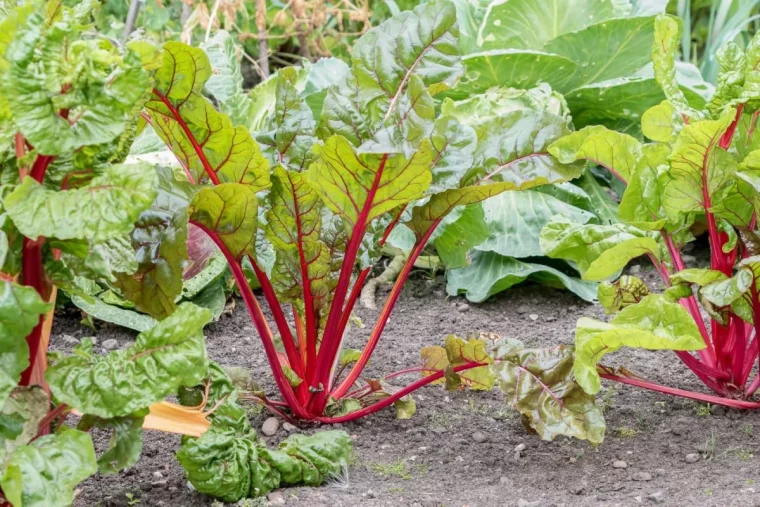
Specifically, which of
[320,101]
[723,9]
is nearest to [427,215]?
[320,101]

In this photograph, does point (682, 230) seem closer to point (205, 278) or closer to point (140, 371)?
point (140, 371)

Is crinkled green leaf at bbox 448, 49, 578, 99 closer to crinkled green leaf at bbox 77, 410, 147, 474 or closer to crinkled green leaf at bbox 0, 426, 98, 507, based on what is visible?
crinkled green leaf at bbox 77, 410, 147, 474

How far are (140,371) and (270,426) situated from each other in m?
0.60

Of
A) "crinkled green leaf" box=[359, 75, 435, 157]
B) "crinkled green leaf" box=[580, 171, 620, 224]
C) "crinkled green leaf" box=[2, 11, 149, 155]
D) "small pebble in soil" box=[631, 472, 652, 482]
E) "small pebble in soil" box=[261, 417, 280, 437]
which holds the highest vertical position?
"crinkled green leaf" box=[2, 11, 149, 155]

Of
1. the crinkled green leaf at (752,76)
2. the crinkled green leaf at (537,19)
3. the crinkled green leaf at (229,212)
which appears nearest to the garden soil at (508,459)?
the crinkled green leaf at (229,212)

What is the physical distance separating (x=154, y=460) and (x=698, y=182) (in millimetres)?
1198

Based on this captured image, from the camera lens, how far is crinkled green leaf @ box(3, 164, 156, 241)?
1.18m

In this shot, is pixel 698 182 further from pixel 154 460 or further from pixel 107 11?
pixel 107 11

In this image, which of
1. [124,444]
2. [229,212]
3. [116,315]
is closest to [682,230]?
[229,212]

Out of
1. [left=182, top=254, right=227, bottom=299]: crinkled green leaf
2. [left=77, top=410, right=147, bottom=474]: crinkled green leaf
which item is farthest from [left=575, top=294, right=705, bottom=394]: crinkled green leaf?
[left=182, top=254, right=227, bottom=299]: crinkled green leaf

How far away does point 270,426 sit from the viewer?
6.11 feet

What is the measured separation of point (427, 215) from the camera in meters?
1.83

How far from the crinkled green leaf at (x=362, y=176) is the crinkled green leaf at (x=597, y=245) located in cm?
46

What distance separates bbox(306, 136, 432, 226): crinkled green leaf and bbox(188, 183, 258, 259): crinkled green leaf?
125mm
